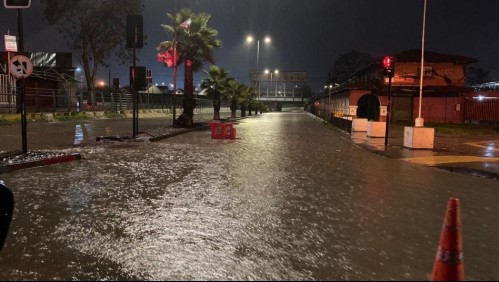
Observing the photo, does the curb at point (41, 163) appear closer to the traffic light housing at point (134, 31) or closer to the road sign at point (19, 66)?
the road sign at point (19, 66)

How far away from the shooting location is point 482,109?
147ft

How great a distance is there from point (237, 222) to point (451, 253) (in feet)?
10.9

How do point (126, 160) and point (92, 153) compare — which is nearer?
point (126, 160)

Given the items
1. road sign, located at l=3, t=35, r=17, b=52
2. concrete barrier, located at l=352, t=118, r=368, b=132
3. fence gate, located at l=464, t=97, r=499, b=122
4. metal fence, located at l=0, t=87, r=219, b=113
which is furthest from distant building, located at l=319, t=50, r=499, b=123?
road sign, located at l=3, t=35, r=17, b=52

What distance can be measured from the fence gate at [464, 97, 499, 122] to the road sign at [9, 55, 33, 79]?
136 ft

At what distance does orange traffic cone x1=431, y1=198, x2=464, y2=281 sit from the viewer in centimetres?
391

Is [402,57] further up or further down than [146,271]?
further up

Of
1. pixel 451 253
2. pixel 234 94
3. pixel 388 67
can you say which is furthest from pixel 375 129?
pixel 234 94

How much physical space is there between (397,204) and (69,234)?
533cm

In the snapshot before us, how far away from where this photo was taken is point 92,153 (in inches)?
596

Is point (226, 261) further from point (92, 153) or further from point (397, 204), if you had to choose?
point (92, 153)

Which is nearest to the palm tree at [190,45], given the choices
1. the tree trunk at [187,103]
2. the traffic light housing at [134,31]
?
the tree trunk at [187,103]

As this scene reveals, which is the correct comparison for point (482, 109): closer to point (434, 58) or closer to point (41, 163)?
point (434, 58)


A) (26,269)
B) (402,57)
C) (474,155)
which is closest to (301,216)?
(26,269)
